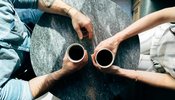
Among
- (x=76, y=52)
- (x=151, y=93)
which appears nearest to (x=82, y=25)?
(x=76, y=52)

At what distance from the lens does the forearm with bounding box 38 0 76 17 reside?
138 centimetres

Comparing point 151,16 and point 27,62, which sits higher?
point 151,16

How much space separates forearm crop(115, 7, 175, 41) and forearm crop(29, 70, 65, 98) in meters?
0.32

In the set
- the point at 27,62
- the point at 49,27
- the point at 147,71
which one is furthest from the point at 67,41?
the point at 147,71

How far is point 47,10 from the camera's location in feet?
4.75

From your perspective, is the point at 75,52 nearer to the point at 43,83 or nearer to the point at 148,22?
the point at 43,83

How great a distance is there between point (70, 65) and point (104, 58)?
0.14 m

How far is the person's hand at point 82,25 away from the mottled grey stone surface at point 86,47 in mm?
30

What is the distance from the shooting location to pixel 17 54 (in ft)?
4.73

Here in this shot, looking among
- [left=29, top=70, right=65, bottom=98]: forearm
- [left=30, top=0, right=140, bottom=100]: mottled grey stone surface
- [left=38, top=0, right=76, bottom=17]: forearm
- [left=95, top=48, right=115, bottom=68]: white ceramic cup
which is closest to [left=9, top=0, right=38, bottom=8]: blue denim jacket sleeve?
[left=38, top=0, right=76, bottom=17]: forearm

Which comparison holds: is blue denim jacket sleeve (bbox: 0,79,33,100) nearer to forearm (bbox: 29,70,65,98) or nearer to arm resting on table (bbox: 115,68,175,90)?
forearm (bbox: 29,70,65,98)

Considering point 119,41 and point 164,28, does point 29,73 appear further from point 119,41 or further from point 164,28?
point 164,28

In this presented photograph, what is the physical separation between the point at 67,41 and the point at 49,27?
0.11 metres

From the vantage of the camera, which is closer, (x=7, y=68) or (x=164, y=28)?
(x=7, y=68)
